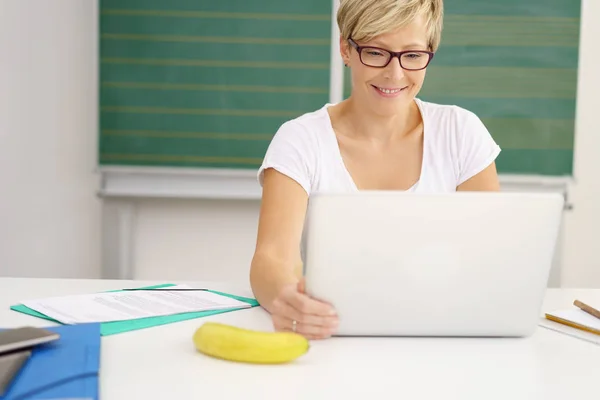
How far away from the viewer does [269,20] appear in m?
3.19

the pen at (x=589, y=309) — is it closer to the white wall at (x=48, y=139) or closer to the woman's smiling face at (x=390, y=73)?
the woman's smiling face at (x=390, y=73)

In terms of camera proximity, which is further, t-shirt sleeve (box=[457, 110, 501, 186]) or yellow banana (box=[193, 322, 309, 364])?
t-shirt sleeve (box=[457, 110, 501, 186])

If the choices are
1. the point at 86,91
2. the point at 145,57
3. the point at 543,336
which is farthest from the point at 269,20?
the point at 543,336

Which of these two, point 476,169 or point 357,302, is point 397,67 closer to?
point 476,169

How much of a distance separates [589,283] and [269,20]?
5.67 feet

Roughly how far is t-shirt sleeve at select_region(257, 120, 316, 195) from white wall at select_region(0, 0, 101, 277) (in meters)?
1.30

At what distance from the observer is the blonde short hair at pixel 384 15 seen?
161cm

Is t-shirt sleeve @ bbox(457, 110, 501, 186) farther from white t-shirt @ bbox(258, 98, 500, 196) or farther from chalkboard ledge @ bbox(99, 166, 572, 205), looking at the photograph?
chalkboard ledge @ bbox(99, 166, 572, 205)

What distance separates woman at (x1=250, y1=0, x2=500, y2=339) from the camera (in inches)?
63.2

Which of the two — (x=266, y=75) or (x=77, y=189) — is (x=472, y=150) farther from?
(x=77, y=189)

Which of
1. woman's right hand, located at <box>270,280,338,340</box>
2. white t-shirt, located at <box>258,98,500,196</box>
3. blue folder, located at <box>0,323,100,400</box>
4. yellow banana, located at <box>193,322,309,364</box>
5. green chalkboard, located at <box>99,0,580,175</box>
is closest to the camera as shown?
blue folder, located at <box>0,323,100,400</box>

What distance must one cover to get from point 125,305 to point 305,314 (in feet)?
1.29

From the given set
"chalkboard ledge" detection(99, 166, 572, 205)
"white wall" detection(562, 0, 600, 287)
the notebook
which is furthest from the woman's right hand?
"white wall" detection(562, 0, 600, 287)

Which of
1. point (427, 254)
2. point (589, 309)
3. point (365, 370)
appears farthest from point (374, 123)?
point (365, 370)
